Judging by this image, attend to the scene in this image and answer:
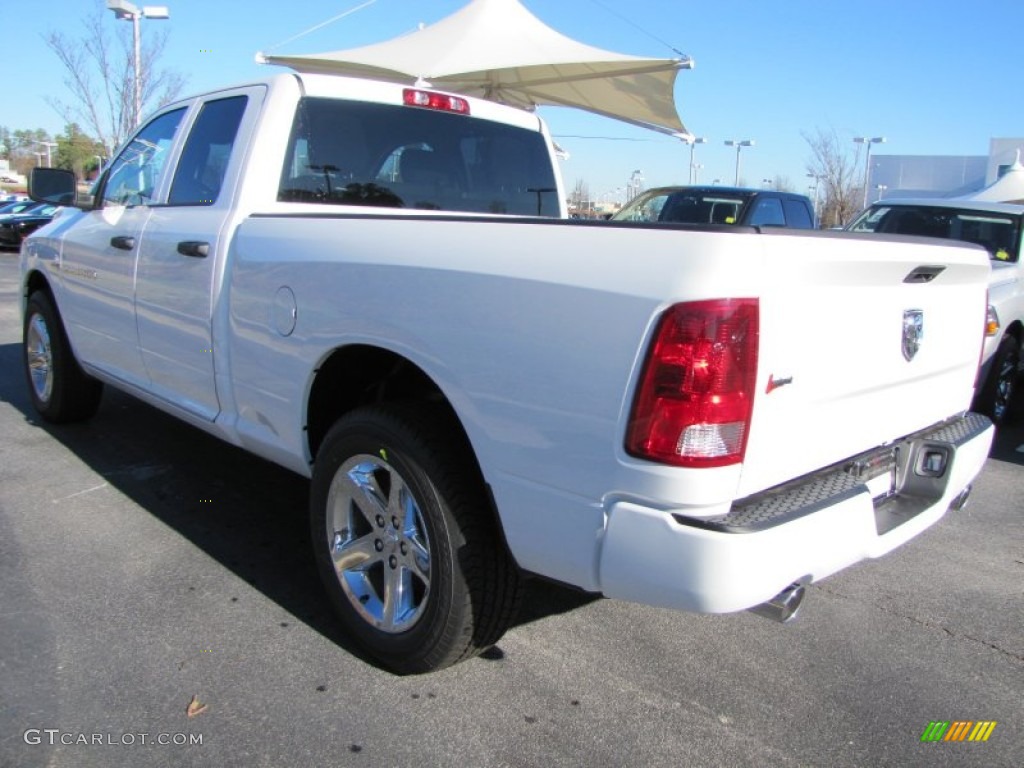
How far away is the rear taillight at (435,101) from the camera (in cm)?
394

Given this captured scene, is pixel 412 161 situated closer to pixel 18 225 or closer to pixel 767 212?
pixel 767 212

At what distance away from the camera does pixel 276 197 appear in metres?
3.47

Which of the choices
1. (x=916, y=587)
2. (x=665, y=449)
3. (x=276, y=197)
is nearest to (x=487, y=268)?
(x=665, y=449)

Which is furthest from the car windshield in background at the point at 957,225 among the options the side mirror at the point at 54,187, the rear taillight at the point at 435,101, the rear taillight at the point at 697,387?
the side mirror at the point at 54,187

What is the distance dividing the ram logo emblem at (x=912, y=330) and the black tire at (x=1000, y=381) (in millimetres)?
3994

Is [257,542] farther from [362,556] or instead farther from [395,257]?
[395,257]

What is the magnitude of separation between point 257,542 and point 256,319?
119cm

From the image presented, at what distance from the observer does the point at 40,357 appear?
17.9 ft

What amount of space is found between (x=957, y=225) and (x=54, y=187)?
709cm

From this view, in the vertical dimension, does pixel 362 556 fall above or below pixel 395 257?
below

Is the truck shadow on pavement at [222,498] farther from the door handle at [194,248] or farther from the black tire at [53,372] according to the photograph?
the door handle at [194,248]

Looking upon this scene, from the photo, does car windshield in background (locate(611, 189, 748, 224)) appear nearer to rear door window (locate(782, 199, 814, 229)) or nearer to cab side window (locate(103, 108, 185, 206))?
rear door window (locate(782, 199, 814, 229))

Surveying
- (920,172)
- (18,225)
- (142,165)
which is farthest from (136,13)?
(920,172)

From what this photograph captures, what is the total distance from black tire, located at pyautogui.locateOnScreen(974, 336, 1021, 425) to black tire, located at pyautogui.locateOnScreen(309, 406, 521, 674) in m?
5.01
